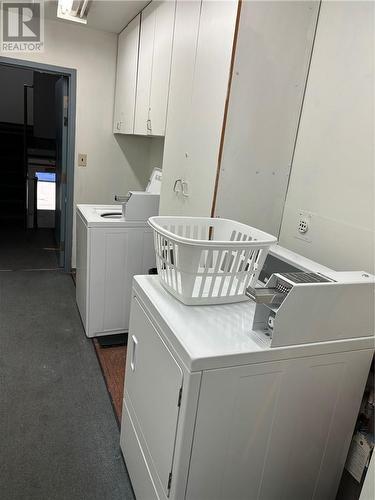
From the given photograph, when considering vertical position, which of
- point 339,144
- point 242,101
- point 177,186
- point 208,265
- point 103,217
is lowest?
point 103,217

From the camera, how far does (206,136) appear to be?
1.74 m

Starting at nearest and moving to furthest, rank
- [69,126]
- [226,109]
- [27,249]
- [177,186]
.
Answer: [226,109] → [177,186] → [69,126] → [27,249]

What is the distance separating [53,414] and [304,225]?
167cm

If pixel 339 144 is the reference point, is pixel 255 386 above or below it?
below

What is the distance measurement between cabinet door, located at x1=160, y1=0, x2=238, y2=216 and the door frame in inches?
72.1

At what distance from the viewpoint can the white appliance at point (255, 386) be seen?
1.03 metres

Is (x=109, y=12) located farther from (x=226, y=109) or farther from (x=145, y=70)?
(x=226, y=109)

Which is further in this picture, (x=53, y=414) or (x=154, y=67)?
(x=154, y=67)

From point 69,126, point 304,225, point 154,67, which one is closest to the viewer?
point 304,225

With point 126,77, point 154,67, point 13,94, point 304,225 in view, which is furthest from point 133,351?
point 13,94

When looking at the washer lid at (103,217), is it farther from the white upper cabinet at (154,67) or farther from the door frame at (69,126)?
the door frame at (69,126)

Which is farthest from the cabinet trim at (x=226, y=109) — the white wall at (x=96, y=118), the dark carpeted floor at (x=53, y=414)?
the white wall at (x=96, y=118)

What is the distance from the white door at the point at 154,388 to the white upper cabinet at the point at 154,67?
162 cm

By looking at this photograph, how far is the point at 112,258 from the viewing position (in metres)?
2.64
